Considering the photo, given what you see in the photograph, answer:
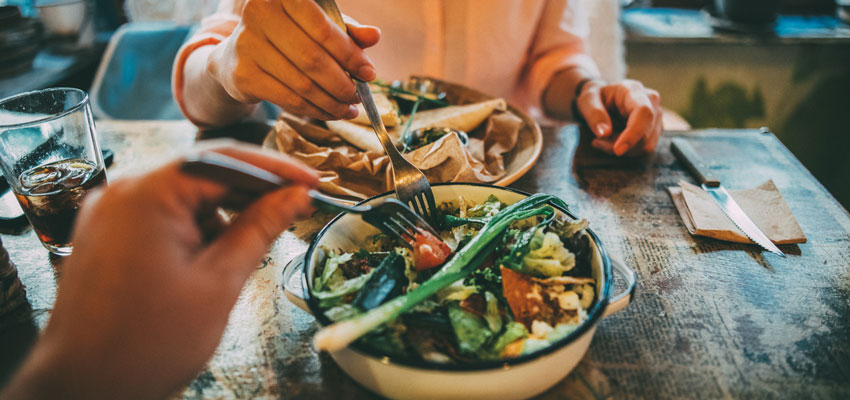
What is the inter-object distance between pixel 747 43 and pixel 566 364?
3.60 m

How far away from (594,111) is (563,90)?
1.33 ft

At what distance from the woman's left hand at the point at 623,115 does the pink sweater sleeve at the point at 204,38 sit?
1.23 m

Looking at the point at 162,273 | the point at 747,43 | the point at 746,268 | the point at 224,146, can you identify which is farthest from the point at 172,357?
the point at 747,43

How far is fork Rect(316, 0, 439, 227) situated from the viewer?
3.20ft

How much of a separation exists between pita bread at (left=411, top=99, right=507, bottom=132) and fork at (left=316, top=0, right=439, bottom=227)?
0.37 metres

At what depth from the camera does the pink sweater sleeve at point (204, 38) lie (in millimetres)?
1512

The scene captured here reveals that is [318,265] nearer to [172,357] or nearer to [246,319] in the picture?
[246,319]

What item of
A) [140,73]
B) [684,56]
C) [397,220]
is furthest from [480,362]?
[684,56]

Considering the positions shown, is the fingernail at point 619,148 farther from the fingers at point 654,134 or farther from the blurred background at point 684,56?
the blurred background at point 684,56

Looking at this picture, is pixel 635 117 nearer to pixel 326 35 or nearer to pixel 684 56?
pixel 326 35

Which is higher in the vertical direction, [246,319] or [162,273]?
[162,273]

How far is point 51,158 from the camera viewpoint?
1038 millimetres

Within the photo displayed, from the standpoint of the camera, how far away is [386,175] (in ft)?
3.84

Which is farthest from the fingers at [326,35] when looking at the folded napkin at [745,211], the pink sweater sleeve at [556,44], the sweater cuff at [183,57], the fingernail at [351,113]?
the pink sweater sleeve at [556,44]
